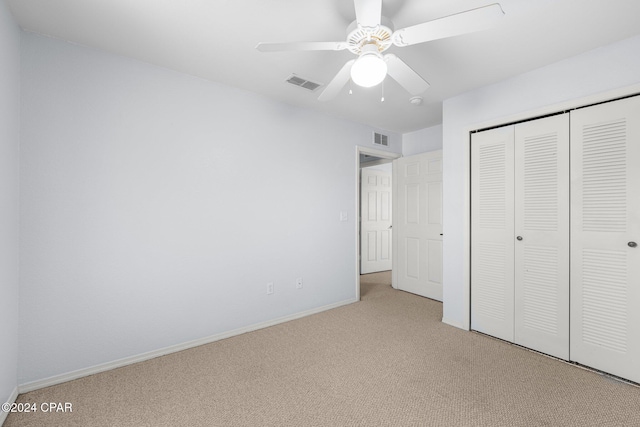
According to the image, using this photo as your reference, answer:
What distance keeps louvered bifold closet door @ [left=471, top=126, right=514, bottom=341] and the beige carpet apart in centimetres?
24

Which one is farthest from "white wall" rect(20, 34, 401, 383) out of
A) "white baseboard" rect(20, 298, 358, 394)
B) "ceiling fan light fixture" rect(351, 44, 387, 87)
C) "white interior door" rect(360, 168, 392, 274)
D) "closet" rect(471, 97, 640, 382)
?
"white interior door" rect(360, 168, 392, 274)

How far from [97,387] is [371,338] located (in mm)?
2179

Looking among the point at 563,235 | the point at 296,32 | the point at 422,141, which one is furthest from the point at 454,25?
the point at 422,141

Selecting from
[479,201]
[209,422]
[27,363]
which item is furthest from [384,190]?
[27,363]

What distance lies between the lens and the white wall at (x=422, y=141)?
415cm

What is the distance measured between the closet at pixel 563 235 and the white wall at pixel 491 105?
0.11 meters

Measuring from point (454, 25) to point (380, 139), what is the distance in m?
2.90

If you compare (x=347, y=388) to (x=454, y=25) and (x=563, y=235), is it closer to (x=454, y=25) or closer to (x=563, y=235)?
(x=563, y=235)

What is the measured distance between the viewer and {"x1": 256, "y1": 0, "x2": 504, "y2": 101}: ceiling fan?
1.33 m

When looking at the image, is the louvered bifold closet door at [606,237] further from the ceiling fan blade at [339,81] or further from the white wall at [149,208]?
the white wall at [149,208]

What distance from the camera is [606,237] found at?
2.18 metres

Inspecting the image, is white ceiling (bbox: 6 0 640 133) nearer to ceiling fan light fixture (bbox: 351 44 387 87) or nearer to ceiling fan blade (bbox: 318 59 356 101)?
ceiling fan blade (bbox: 318 59 356 101)

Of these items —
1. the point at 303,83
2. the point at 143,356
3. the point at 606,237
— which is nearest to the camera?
the point at 606,237

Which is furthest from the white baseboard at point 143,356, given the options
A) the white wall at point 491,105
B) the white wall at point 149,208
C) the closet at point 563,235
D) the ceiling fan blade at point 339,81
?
the ceiling fan blade at point 339,81
